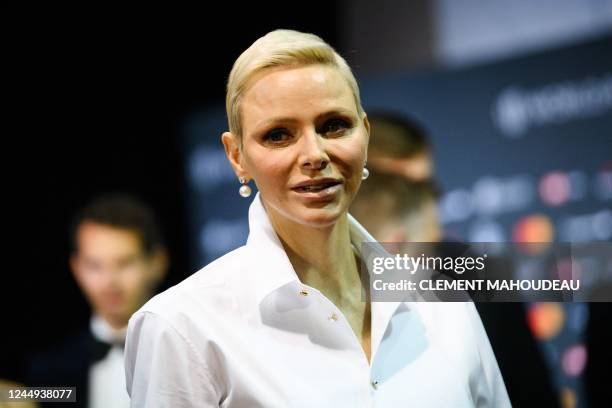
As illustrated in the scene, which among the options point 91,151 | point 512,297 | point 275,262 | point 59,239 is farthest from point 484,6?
point 275,262

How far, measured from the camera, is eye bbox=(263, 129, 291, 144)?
152cm

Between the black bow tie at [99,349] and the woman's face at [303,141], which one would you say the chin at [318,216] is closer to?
the woman's face at [303,141]

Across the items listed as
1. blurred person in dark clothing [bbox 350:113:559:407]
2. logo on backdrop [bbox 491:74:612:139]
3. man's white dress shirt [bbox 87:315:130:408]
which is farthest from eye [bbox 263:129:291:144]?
logo on backdrop [bbox 491:74:612:139]

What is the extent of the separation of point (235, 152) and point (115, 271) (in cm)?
158

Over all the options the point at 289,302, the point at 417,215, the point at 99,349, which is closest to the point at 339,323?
the point at 289,302

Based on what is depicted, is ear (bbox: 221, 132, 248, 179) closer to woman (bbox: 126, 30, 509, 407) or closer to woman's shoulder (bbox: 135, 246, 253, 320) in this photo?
woman (bbox: 126, 30, 509, 407)

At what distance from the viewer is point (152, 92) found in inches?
157

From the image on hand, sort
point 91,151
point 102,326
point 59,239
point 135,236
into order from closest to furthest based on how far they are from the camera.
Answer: point 102,326 < point 135,236 < point 59,239 < point 91,151

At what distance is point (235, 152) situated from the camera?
159 cm

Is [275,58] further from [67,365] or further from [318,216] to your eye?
[67,365]

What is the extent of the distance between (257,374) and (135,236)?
188cm

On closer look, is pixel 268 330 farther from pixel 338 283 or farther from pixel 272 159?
pixel 272 159

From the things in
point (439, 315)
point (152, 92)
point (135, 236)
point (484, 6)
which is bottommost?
point (439, 315)

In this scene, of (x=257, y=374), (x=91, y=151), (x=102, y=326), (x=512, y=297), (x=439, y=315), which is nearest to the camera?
(x=257, y=374)
